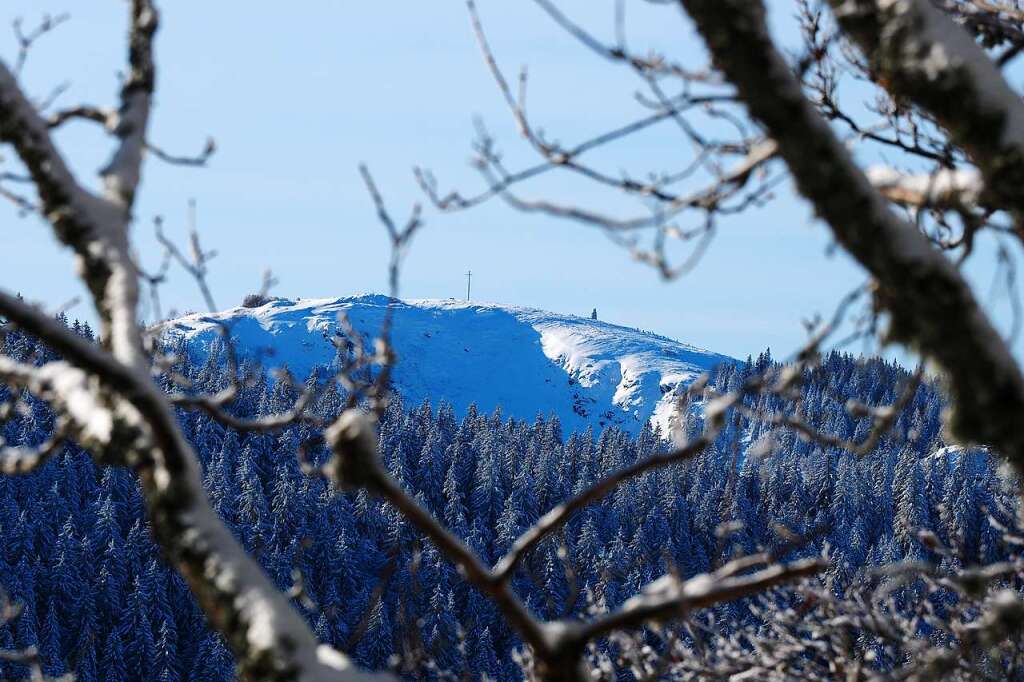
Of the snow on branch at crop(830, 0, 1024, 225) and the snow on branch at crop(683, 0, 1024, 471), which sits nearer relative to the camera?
the snow on branch at crop(683, 0, 1024, 471)

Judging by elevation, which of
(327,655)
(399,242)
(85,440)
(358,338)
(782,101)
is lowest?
(327,655)

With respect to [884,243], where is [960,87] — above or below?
above

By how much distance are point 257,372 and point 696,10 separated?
238cm

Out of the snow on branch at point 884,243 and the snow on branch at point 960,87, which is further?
the snow on branch at point 960,87

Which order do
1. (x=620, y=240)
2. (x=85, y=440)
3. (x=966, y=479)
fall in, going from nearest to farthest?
(x=85, y=440)
(x=620, y=240)
(x=966, y=479)

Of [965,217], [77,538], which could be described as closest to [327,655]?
[965,217]

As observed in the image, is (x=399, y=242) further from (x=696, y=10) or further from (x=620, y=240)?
(x=696, y=10)

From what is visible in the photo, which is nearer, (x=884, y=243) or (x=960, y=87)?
(x=884, y=243)

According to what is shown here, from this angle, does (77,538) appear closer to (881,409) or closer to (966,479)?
(881,409)

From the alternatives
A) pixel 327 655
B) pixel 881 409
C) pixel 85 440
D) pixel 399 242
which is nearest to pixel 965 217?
pixel 881 409

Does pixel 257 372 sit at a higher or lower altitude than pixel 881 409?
higher

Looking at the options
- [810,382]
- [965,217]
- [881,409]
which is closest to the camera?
[965,217]

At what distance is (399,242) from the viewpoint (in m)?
2.96

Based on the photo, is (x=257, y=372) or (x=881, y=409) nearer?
(x=881, y=409)
